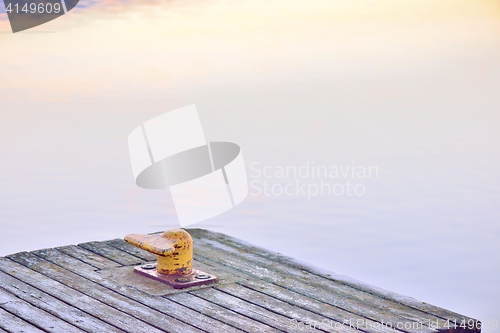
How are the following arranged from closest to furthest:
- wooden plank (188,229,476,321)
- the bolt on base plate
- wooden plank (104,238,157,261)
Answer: wooden plank (188,229,476,321) < the bolt on base plate < wooden plank (104,238,157,261)

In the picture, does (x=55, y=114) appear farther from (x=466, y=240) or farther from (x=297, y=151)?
(x=466, y=240)

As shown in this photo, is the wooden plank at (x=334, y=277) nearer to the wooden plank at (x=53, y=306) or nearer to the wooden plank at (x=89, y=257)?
the wooden plank at (x=89, y=257)

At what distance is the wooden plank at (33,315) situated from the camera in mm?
3332

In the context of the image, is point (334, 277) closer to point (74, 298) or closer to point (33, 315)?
point (74, 298)

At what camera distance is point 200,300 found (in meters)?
3.83

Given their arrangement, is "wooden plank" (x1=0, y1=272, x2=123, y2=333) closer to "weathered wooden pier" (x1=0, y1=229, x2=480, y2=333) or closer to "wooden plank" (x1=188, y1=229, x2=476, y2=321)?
"weathered wooden pier" (x1=0, y1=229, x2=480, y2=333)

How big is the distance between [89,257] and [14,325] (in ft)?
4.04

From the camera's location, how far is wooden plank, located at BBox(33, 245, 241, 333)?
11.3 ft

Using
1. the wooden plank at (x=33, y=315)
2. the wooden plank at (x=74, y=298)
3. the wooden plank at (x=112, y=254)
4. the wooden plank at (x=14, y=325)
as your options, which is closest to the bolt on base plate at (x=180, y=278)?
the wooden plank at (x=112, y=254)

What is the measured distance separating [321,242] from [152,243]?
14.4ft

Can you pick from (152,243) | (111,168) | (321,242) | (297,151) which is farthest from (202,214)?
(152,243)

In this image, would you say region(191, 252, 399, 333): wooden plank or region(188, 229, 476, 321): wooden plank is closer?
region(191, 252, 399, 333): wooden plank

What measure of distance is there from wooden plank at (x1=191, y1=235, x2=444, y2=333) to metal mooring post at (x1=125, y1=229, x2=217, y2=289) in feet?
1.21

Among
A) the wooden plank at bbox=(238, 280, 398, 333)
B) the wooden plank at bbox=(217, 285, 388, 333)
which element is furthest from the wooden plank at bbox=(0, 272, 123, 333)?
the wooden plank at bbox=(238, 280, 398, 333)
